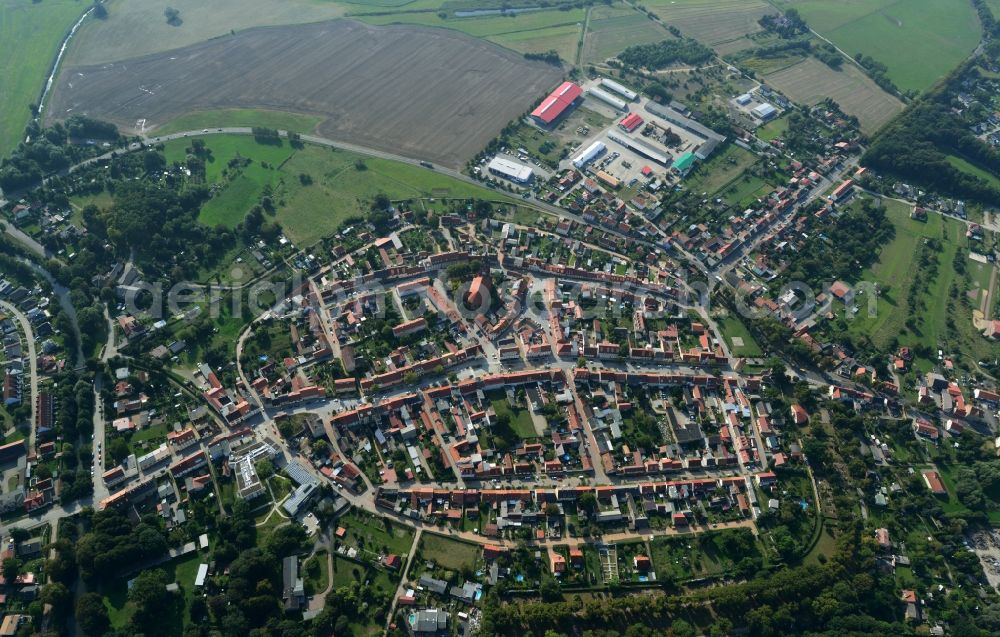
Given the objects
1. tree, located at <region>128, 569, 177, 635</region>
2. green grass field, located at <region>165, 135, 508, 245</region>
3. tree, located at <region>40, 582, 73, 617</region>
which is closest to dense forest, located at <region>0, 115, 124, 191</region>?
green grass field, located at <region>165, 135, 508, 245</region>

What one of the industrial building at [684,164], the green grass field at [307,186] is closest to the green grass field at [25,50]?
the green grass field at [307,186]

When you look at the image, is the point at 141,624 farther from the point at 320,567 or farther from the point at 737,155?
the point at 737,155

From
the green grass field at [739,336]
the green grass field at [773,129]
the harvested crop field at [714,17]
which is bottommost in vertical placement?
the green grass field at [739,336]

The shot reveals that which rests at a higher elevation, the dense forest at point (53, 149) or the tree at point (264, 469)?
the dense forest at point (53, 149)

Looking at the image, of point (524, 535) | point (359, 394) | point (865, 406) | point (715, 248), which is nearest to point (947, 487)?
point (865, 406)

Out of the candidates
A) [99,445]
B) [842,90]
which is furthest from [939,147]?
[99,445]

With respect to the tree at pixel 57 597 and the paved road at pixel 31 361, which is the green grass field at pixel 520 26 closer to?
the paved road at pixel 31 361

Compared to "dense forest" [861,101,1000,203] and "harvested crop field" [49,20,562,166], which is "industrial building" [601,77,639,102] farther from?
"dense forest" [861,101,1000,203]
